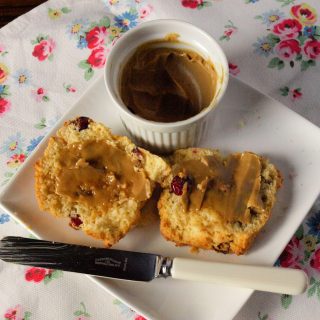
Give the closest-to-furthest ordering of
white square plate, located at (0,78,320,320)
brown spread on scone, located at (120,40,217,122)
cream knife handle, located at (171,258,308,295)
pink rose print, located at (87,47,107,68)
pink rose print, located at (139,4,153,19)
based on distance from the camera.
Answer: cream knife handle, located at (171,258,308,295) → white square plate, located at (0,78,320,320) → brown spread on scone, located at (120,40,217,122) → pink rose print, located at (87,47,107,68) → pink rose print, located at (139,4,153,19)

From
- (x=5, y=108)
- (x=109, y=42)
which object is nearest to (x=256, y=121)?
(x=109, y=42)

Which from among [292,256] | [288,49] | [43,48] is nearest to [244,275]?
[292,256]

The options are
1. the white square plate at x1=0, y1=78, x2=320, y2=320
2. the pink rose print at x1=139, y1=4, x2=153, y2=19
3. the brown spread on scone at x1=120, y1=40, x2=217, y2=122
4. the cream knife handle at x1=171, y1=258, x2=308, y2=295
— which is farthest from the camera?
the pink rose print at x1=139, y1=4, x2=153, y2=19

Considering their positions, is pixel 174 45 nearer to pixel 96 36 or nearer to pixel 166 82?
pixel 166 82

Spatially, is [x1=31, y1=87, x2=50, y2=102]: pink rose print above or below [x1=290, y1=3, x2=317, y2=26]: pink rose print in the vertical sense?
below

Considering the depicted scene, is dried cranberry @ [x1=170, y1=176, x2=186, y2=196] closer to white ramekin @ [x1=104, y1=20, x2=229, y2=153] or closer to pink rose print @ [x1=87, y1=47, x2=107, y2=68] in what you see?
white ramekin @ [x1=104, y1=20, x2=229, y2=153]

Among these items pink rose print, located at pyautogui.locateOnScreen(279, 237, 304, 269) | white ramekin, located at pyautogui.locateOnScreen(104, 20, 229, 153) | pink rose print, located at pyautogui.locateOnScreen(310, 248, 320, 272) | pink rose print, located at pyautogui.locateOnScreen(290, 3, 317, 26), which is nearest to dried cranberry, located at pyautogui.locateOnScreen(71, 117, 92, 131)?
white ramekin, located at pyautogui.locateOnScreen(104, 20, 229, 153)

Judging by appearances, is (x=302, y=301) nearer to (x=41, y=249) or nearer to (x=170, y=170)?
(x=170, y=170)
